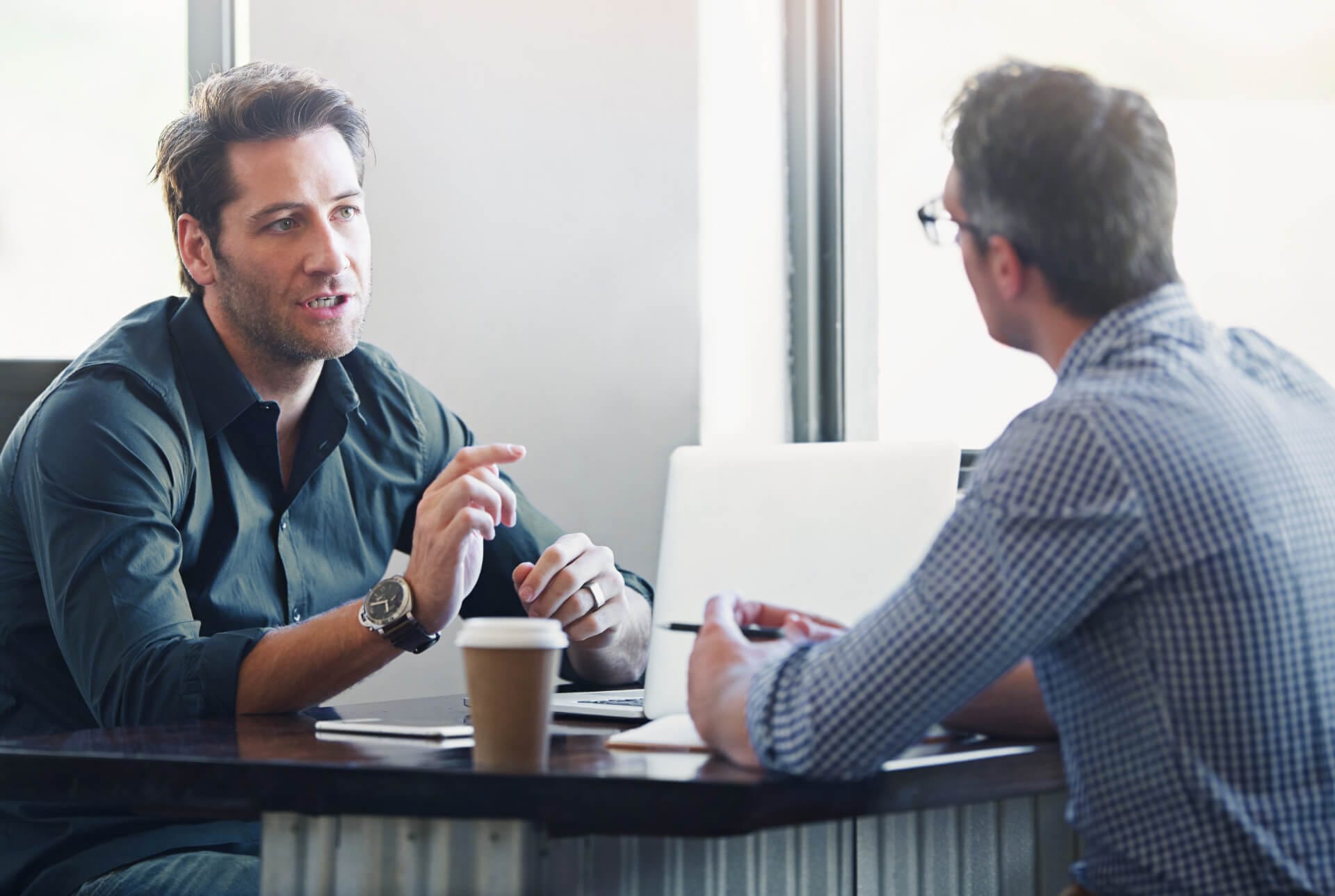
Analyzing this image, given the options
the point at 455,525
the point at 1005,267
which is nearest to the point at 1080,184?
the point at 1005,267

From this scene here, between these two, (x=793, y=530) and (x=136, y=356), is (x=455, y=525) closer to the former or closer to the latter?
(x=793, y=530)

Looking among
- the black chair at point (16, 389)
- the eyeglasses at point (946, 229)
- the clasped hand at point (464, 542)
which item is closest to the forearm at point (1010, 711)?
the eyeglasses at point (946, 229)

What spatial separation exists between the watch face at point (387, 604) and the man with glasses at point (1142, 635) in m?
0.52

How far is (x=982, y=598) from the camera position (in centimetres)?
82

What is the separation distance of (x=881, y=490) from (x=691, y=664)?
11.7 inches

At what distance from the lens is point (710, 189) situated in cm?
238

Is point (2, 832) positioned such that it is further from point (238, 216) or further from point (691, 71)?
point (691, 71)

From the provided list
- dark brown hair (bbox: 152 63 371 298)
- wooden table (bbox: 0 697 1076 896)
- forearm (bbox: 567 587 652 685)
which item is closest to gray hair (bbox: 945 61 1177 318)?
wooden table (bbox: 0 697 1076 896)

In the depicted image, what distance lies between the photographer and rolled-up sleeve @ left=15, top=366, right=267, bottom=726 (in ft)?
4.36

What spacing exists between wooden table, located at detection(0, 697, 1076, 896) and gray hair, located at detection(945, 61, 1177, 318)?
38 cm

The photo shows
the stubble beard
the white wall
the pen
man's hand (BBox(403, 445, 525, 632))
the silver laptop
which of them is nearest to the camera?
the pen

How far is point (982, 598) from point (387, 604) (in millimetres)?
727

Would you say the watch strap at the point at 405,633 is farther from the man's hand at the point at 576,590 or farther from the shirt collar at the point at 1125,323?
the shirt collar at the point at 1125,323

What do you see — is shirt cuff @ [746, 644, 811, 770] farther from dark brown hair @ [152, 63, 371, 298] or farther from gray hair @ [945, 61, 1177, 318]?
dark brown hair @ [152, 63, 371, 298]
